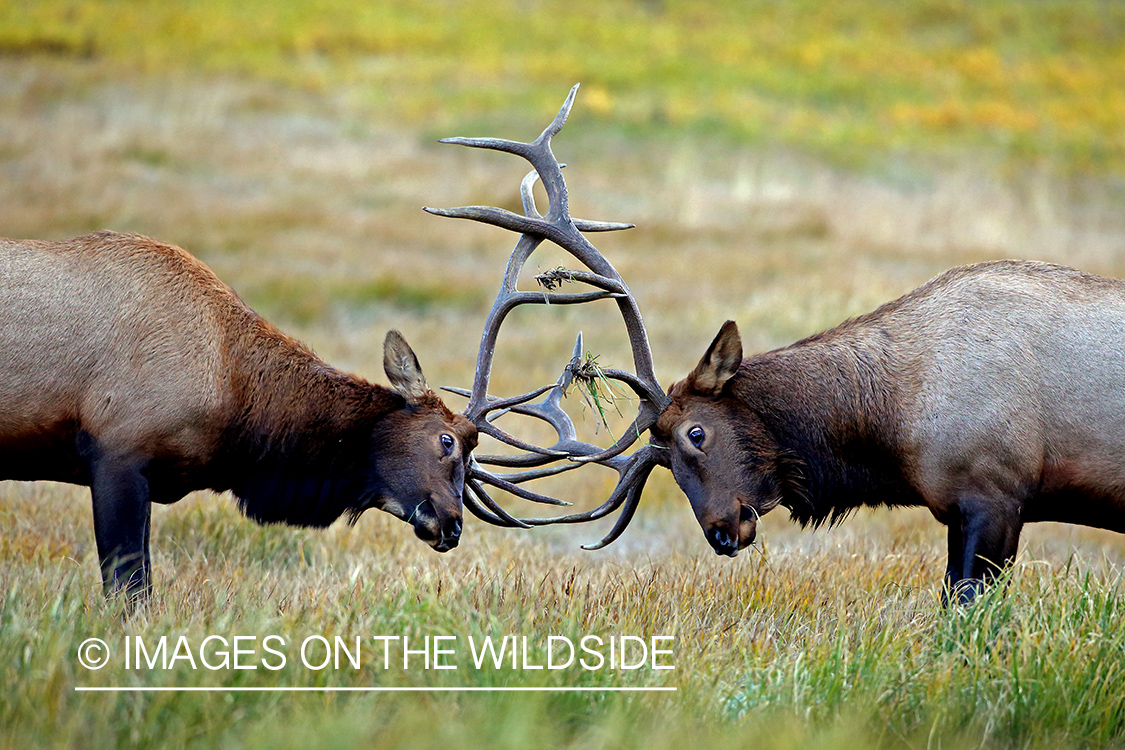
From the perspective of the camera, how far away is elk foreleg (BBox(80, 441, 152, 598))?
537cm

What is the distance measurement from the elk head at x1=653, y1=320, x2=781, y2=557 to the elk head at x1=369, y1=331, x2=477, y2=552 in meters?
1.10

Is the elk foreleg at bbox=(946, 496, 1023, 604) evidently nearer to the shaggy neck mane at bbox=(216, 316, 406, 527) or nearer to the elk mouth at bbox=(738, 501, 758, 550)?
the elk mouth at bbox=(738, 501, 758, 550)

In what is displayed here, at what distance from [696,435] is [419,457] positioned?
4.70 ft

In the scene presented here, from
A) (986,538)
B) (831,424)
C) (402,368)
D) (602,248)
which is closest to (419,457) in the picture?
(402,368)

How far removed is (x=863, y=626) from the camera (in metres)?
5.02

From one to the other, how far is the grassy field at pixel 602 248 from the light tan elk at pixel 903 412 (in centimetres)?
42

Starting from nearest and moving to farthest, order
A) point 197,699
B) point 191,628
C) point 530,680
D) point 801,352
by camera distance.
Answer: point 197,699, point 530,680, point 191,628, point 801,352

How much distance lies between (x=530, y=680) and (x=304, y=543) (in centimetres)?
343

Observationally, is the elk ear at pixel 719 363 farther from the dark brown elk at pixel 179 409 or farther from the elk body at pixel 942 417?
the dark brown elk at pixel 179 409

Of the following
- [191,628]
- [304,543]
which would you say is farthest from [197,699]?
[304,543]

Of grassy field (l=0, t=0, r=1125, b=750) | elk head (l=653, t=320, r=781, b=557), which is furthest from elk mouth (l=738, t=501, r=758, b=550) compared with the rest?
grassy field (l=0, t=0, r=1125, b=750)

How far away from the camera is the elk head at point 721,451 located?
5941mm

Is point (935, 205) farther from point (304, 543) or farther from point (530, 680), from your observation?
point (530, 680)

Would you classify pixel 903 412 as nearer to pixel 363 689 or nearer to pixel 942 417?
pixel 942 417
